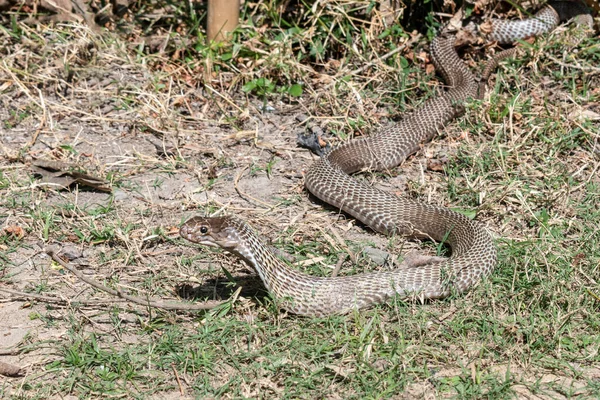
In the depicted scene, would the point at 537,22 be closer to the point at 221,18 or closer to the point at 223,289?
the point at 221,18

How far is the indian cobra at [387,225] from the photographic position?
5.37 metres

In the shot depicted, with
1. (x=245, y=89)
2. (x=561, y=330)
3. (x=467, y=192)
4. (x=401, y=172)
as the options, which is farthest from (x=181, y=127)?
(x=561, y=330)

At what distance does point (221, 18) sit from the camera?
8438mm

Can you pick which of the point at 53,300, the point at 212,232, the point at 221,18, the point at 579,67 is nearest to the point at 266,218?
the point at 212,232

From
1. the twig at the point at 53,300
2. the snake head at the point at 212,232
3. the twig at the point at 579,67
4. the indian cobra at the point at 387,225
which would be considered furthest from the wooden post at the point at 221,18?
the twig at the point at 53,300

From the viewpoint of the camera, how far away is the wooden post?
8.38 meters

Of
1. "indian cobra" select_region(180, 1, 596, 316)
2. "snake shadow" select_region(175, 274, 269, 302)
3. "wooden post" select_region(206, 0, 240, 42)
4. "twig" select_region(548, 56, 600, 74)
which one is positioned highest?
"twig" select_region(548, 56, 600, 74)

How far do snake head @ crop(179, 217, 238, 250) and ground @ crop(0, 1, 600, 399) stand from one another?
378mm

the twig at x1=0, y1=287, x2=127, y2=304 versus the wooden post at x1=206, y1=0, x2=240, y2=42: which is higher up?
the wooden post at x1=206, y1=0, x2=240, y2=42

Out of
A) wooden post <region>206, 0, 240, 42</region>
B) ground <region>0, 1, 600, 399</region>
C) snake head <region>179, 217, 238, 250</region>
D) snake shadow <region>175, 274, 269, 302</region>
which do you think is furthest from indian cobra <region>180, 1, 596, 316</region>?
wooden post <region>206, 0, 240, 42</region>

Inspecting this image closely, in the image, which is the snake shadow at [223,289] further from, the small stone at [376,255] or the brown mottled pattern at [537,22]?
the brown mottled pattern at [537,22]

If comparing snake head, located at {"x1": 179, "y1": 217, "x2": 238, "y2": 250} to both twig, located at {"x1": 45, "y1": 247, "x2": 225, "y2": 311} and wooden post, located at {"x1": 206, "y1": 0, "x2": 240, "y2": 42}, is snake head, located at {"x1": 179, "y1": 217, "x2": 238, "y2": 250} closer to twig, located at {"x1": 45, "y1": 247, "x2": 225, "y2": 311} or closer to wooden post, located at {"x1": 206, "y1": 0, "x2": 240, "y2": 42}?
twig, located at {"x1": 45, "y1": 247, "x2": 225, "y2": 311}

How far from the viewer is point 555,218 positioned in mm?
6520

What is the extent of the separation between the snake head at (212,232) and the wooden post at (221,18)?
3.66m
